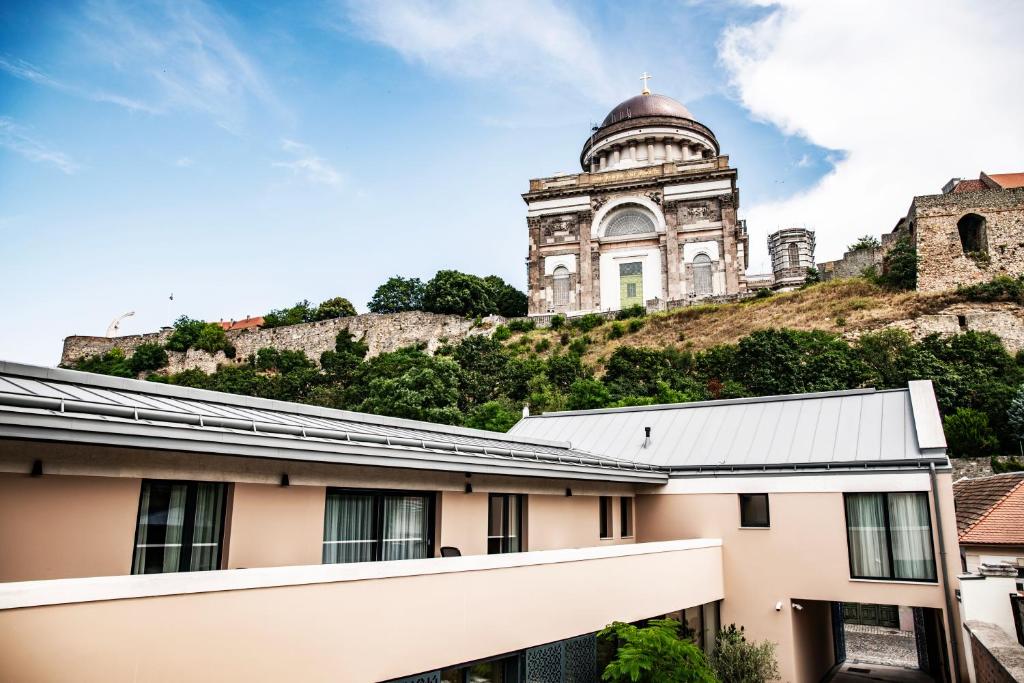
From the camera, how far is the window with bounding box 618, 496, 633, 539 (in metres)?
15.5

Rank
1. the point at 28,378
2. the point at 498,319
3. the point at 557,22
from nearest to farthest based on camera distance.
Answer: the point at 28,378 → the point at 557,22 → the point at 498,319

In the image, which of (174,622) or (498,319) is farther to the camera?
(498,319)

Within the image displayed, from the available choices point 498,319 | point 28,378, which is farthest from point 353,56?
point 498,319

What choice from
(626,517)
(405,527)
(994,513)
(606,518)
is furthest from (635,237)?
(405,527)

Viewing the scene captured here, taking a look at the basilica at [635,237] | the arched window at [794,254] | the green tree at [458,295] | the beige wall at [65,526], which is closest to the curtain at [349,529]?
the beige wall at [65,526]

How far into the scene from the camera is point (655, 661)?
935 cm

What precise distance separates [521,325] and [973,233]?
28.4 metres

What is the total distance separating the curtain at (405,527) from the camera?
31.9 feet

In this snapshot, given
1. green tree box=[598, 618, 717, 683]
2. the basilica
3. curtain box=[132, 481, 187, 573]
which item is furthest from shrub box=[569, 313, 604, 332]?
curtain box=[132, 481, 187, 573]

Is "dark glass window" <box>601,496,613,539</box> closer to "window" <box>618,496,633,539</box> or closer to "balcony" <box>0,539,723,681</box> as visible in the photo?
"window" <box>618,496,633,539</box>

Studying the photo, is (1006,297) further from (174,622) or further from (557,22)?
(174,622)

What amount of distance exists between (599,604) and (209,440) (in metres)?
6.44

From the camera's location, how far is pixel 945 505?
12.7 m

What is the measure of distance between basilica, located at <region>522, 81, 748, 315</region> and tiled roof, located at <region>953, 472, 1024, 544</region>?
28.3 meters
